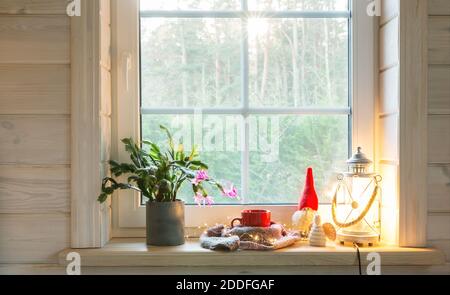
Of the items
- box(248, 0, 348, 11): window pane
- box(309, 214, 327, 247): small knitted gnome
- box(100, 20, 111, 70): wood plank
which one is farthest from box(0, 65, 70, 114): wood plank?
box(309, 214, 327, 247): small knitted gnome

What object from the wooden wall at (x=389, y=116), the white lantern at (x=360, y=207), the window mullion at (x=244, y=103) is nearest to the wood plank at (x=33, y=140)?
the window mullion at (x=244, y=103)

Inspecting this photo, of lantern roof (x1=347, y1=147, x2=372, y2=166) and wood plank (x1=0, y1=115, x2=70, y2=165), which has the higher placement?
wood plank (x1=0, y1=115, x2=70, y2=165)

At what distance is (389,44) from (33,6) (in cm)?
102

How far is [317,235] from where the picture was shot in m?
1.26

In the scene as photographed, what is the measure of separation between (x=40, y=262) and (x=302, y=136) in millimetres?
853

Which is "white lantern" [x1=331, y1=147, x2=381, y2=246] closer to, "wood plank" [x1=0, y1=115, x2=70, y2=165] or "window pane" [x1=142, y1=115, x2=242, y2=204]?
"window pane" [x1=142, y1=115, x2=242, y2=204]

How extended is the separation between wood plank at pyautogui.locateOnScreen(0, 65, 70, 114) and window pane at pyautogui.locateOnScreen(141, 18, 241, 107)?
263 millimetres

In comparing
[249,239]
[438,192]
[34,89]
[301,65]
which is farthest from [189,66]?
[438,192]

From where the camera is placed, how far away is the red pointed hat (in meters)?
1.33

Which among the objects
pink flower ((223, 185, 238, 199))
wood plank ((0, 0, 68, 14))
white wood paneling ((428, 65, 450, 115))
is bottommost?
pink flower ((223, 185, 238, 199))

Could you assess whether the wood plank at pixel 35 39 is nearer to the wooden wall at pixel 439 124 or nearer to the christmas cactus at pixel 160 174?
the christmas cactus at pixel 160 174

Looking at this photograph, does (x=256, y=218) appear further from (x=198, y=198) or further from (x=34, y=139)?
(x=34, y=139)
